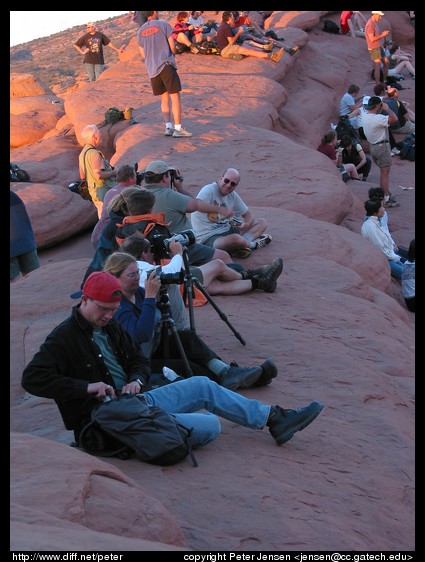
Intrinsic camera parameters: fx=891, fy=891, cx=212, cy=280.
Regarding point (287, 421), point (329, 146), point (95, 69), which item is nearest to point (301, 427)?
point (287, 421)

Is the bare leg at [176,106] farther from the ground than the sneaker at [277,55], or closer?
farther from the ground

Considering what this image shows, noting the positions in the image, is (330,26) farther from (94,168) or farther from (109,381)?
(109,381)

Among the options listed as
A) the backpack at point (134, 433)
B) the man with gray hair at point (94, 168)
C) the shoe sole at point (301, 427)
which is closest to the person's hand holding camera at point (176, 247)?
the shoe sole at point (301, 427)

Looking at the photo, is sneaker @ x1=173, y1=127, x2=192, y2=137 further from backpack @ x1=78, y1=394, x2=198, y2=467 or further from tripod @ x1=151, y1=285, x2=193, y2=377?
backpack @ x1=78, y1=394, x2=198, y2=467

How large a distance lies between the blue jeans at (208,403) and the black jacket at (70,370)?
214 mm

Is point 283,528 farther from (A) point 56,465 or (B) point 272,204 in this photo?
(B) point 272,204

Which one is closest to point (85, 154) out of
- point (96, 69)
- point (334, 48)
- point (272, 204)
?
point (272, 204)

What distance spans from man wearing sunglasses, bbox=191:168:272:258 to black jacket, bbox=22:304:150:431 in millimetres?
4117

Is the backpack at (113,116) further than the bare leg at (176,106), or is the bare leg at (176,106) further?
the backpack at (113,116)

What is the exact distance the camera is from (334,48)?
2480cm

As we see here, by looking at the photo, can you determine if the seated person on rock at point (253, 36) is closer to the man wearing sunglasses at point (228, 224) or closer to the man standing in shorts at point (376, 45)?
the man standing in shorts at point (376, 45)

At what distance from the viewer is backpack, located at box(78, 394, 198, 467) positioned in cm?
486

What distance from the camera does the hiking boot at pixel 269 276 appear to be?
8.45m

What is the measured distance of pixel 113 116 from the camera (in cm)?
1513
